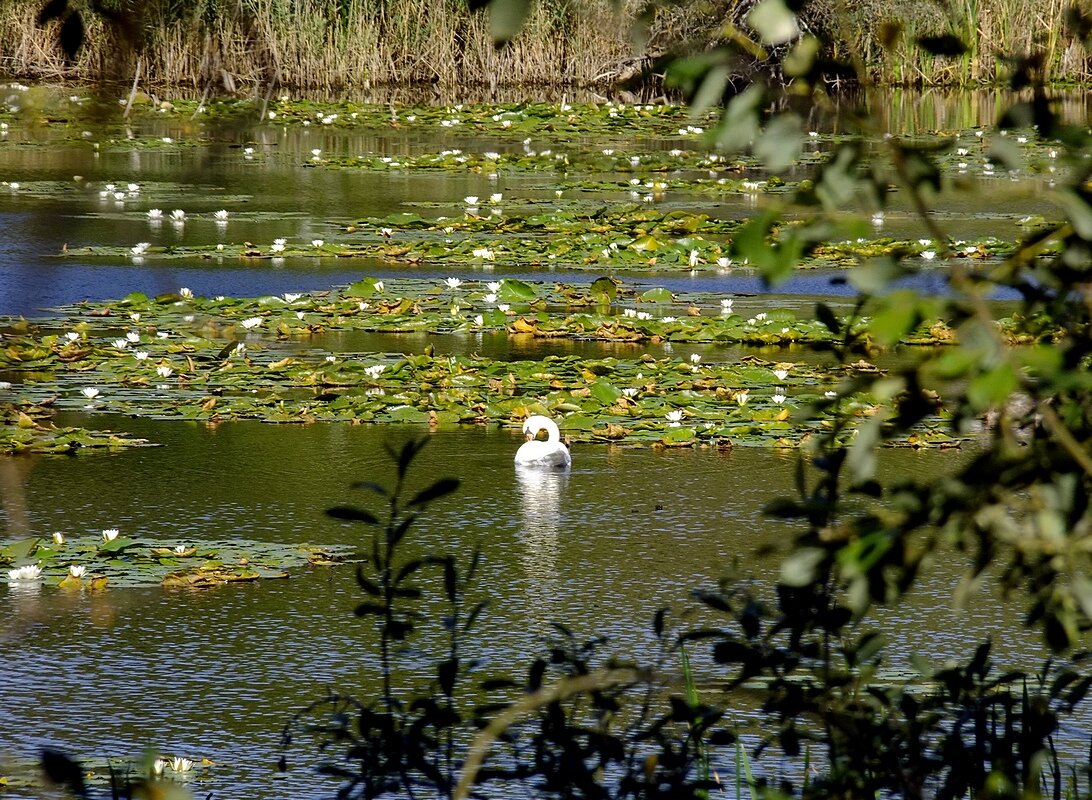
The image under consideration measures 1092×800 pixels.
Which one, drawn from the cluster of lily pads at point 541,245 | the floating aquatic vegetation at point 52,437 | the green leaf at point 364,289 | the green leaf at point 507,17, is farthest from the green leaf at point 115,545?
the cluster of lily pads at point 541,245

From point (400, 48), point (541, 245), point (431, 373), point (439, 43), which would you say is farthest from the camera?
point (400, 48)

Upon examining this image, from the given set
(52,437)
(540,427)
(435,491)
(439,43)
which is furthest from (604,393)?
(439,43)

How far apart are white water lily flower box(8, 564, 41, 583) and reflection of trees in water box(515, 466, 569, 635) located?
44.5 inches

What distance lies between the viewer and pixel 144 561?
3.95m

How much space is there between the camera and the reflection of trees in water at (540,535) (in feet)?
12.3

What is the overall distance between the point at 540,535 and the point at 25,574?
132cm

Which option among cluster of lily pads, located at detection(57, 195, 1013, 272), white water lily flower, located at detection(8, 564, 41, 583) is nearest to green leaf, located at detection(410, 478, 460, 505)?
white water lily flower, located at detection(8, 564, 41, 583)

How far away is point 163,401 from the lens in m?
5.48

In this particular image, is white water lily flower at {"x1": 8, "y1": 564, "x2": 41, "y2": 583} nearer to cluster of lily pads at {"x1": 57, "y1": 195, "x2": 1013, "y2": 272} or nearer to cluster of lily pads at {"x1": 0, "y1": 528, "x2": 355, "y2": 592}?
cluster of lily pads at {"x1": 0, "y1": 528, "x2": 355, "y2": 592}

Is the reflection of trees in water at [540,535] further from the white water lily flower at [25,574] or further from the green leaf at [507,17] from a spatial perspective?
the green leaf at [507,17]

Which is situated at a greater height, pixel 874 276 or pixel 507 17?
pixel 507 17

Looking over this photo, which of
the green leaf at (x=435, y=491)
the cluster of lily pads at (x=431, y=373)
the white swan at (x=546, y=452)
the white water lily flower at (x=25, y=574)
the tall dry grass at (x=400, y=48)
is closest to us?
the green leaf at (x=435, y=491)

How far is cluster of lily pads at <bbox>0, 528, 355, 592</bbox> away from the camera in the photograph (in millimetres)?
3791

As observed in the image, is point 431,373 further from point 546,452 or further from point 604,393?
point 546,452
